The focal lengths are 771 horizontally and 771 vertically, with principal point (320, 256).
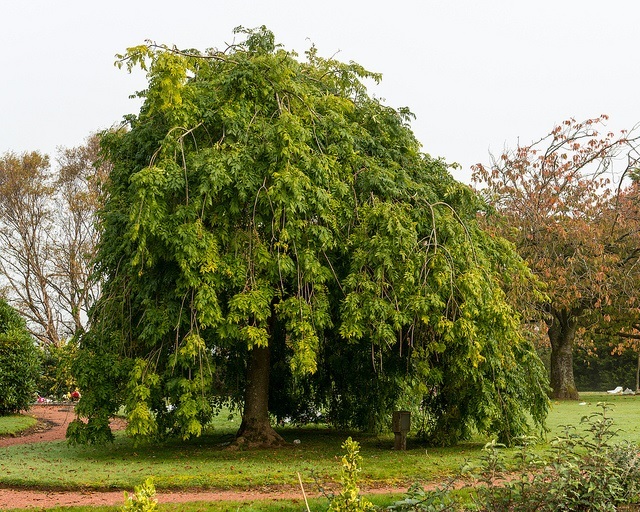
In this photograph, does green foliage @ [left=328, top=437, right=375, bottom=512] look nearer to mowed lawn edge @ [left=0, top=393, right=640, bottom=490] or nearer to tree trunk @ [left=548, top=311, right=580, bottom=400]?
mowed lawn edge @ [left=0, top=393, right=640, bottom=490]

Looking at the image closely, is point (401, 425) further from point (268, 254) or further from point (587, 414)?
point (587, 414)

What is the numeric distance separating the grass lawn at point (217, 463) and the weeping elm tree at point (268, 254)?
579 millimetres

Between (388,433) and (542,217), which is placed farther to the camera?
(542,217)

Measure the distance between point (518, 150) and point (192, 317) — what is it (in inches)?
649

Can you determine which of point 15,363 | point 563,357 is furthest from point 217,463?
point 563,357

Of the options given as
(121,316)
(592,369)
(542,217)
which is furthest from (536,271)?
(592,369)

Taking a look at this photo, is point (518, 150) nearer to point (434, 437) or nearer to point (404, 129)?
point (404, 129)

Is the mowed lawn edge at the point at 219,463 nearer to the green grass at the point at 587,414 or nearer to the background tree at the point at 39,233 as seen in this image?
the green grass at the point at 587,414

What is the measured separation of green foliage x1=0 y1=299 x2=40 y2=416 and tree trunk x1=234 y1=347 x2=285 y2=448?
28.5 feet

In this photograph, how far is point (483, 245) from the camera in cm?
1330

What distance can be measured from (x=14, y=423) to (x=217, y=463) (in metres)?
9.45

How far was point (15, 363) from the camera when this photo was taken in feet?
64.2

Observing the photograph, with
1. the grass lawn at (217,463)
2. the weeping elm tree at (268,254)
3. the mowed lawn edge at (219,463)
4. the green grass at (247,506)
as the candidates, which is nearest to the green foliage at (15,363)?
the mowed lawn edge at (219,463)

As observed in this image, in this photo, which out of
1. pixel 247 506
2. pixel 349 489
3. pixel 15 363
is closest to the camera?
pixel 349 489
